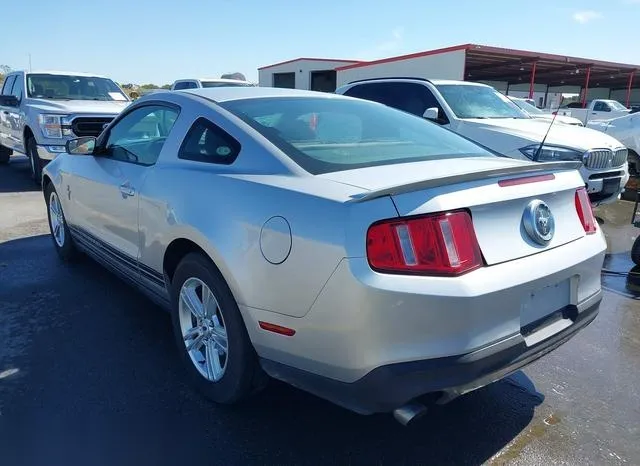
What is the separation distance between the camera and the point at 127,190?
11.3 ft

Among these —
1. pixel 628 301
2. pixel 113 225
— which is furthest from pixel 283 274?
pixel 628 301

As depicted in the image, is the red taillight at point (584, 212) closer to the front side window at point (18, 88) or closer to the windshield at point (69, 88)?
the windshield at point (69, 88)

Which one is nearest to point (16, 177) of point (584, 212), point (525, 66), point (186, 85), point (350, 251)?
point (186, 85)

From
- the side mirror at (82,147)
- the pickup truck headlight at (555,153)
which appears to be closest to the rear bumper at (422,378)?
the side mirror at (82,147)

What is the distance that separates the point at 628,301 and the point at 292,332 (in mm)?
3576

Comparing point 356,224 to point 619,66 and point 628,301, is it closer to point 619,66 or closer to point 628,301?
point 628,301

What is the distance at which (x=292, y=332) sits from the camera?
2229 millimetres

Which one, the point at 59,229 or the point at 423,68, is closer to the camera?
the point at 59,229

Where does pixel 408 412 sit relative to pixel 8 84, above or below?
below

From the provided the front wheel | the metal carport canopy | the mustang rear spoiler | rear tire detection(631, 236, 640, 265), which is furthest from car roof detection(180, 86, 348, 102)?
the metal carport canopy

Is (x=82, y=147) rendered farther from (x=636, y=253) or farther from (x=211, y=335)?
(x=636, y=253)

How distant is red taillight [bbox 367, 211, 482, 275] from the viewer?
6.58 feet

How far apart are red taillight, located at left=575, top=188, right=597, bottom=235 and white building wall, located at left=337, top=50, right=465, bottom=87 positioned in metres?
20.9

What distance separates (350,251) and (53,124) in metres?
8.40
